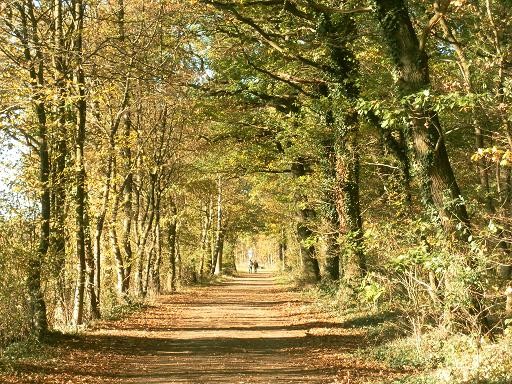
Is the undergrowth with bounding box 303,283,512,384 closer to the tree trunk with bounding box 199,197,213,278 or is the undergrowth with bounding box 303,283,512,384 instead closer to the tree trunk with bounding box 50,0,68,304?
the tree trunk with bounding box 50,0,68,304

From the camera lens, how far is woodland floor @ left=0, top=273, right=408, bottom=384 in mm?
10086

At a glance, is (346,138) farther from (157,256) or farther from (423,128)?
(157,256)

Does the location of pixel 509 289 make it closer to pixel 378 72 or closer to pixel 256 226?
pixel 378 72

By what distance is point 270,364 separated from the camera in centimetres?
1148

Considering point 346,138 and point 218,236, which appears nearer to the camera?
point 346,138

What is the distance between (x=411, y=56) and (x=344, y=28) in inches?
241

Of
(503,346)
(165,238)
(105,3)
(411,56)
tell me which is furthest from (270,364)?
(165,238)

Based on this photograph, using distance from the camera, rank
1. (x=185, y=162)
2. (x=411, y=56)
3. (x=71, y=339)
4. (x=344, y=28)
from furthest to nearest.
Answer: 1. (x=185, y=162)
2. (x=344, y=28)
3. (x=71, y=339)
4. (x=411, y=56)

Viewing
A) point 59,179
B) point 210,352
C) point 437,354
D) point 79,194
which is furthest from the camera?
point 79,194

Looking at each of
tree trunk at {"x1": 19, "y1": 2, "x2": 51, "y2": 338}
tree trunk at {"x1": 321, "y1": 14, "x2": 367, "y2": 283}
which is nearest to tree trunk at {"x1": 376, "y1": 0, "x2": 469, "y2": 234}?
tree trunk at {"x1": 321, "y1": 14, "x2": 367, "y2": 283}

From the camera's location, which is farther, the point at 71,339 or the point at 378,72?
the point at 378,72

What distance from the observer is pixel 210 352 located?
12898 mm

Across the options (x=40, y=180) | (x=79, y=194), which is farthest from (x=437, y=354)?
(x=79, y=194)

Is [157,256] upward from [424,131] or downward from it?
downward
